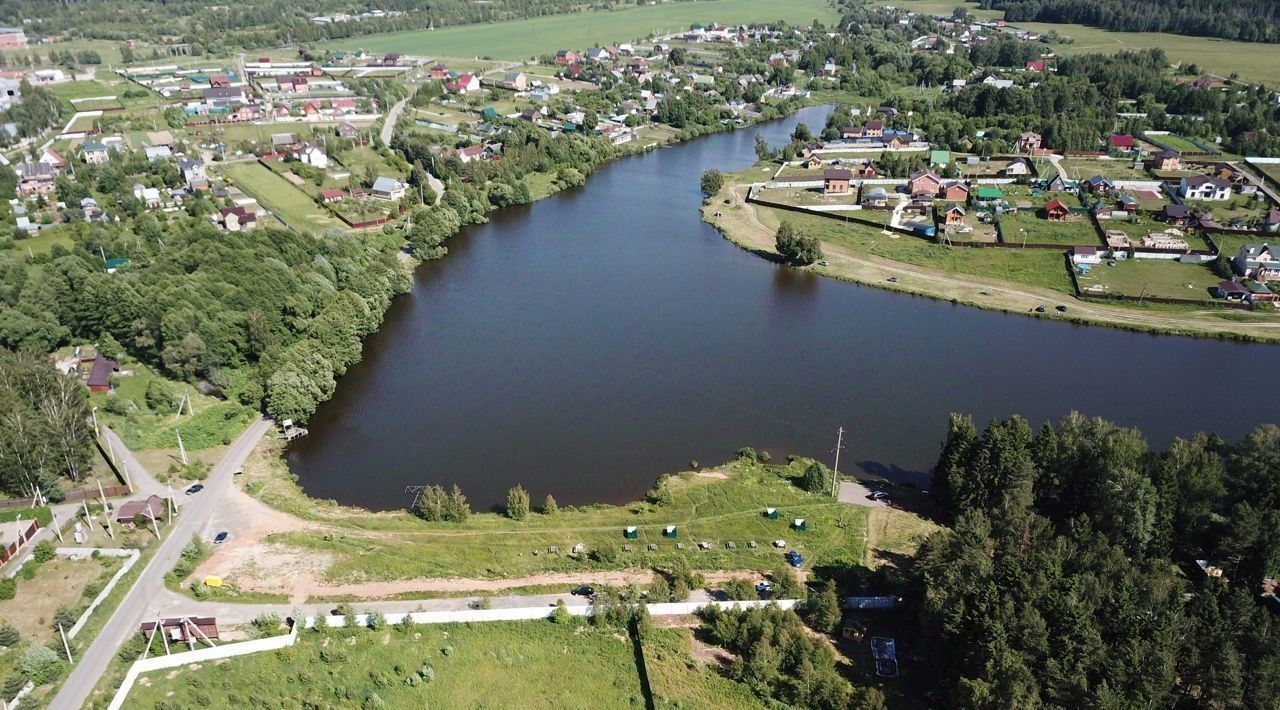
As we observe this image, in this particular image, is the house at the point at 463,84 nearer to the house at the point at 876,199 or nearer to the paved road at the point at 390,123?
the paved road at the point at 390,123

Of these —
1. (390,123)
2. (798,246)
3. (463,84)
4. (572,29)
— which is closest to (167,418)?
(798,246)

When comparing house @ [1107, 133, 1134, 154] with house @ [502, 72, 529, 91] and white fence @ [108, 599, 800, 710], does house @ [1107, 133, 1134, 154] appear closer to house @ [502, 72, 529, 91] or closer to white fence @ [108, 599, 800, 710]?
house @ [502, 72, 529, 91]

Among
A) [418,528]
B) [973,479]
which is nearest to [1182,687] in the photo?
[973,479]

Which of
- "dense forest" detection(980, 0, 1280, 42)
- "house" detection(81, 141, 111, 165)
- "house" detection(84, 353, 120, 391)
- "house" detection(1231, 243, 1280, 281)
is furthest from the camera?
"dense forest" detection(980, 0, 1280, 42)

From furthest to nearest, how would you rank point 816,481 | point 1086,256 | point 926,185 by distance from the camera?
point 926,185
point 1086,256
point 816,481

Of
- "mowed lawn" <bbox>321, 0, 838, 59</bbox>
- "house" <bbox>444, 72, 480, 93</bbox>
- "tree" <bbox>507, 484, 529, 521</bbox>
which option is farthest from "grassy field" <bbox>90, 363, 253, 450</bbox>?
"mowed lawn" <bbox>321, 0, 838, 59</bbox>

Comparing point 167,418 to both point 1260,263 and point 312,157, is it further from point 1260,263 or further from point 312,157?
point 1260,263
